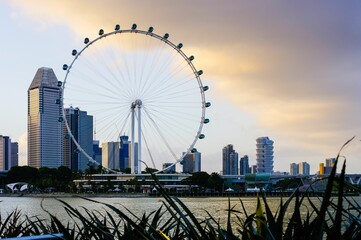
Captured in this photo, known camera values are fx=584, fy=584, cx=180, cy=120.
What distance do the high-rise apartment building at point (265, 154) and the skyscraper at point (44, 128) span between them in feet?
196

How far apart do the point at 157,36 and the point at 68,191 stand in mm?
60236

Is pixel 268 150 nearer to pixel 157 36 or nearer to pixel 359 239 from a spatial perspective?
pixel 157 36

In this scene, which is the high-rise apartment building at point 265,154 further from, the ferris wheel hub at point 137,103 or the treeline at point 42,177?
the ferris wheel hub at point 137,103

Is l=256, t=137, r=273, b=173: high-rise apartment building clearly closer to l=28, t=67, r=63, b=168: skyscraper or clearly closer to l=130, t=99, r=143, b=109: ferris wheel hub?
l=28, t=67, r=63, b=168: skyscraper

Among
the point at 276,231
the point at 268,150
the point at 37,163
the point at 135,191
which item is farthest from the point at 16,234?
the point at 268,150

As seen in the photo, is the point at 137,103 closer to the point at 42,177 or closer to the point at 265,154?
the point at 42,177

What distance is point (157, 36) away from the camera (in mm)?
60406

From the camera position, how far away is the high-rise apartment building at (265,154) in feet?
583

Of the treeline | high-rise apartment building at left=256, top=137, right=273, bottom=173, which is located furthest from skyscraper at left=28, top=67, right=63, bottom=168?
high-rise apartment building at left=256, top=137, right=273, bottom=173

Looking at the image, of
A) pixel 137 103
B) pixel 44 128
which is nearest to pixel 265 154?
pixel 44 128

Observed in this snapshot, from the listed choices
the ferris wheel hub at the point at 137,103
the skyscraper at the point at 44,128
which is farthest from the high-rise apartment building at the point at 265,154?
the ferris wheel hub at the point at 137,103

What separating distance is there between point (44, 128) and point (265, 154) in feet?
233

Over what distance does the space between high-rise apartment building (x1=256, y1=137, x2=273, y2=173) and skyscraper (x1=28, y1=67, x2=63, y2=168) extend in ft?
196

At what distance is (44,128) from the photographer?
148 metres
